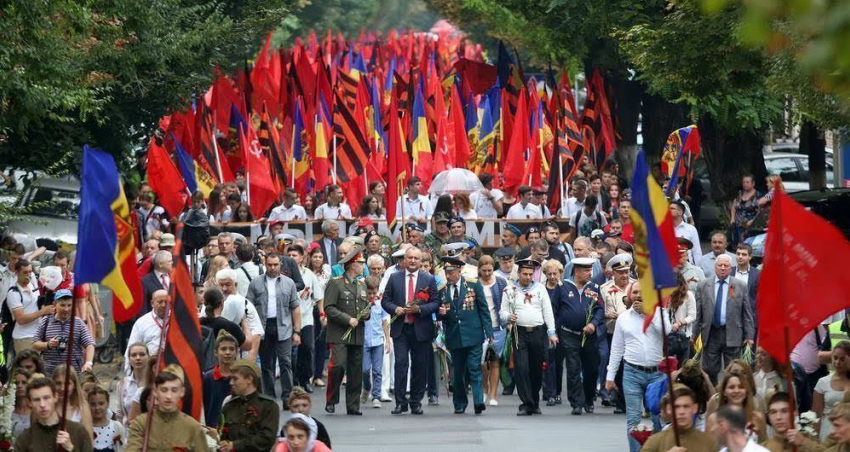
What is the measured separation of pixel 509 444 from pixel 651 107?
2085cm

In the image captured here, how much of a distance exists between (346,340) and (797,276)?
7.87m

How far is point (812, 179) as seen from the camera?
29.6 meters

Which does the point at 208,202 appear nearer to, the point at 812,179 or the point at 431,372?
the point at 431,372

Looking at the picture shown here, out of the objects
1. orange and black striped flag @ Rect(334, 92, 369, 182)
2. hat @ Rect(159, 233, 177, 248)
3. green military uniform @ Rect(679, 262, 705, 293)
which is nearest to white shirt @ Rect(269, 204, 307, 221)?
orange and black striped flag @ Rect(334, 92, 369, 182)

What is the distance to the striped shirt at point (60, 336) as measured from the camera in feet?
48.0

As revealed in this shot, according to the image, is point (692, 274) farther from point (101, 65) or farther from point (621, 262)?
point (101, 65)

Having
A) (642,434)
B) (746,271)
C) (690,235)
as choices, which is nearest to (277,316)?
(746,271)

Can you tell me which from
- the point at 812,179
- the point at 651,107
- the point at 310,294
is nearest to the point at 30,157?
the point at 310,294

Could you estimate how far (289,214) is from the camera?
23.6 meters

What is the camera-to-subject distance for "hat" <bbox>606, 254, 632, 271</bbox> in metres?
16.9

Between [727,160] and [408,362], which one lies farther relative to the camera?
[727,160]

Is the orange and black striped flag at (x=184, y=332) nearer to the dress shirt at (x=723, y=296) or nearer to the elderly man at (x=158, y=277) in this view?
the elderly man at (x=158, y=277)

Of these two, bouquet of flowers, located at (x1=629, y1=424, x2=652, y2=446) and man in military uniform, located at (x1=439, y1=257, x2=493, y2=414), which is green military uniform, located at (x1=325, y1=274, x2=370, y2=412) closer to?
man in military uniform, located at (x1=439, y1=257, x2=493, y2=414)

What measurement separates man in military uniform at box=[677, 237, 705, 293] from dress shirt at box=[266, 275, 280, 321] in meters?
3.99
